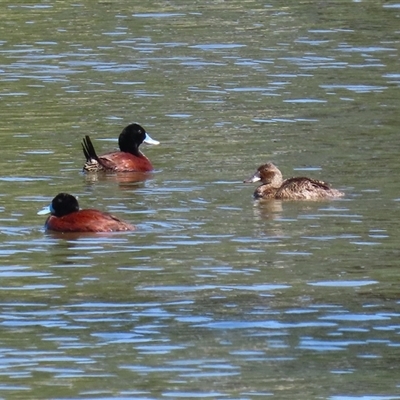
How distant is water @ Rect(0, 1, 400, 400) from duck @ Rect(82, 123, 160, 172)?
0.23 m

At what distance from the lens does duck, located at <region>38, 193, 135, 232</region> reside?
15711mm

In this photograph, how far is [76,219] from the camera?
15.9m

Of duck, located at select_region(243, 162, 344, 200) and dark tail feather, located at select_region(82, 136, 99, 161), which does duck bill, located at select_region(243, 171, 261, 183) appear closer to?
duck, located at select_region(243, 162, 344, 200)

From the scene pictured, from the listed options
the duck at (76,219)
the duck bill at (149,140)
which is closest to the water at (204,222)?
the duck at (76,219)

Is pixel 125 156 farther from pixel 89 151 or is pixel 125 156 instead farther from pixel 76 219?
pixel 76 219

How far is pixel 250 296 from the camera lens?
41.8ft

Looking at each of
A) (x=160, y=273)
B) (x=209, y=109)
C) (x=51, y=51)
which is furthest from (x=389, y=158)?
(x=51, y=51)

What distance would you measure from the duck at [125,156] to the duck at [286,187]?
6.68 feet

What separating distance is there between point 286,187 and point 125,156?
3262 mm

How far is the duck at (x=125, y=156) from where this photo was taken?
19656 mm

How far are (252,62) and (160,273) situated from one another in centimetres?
1583

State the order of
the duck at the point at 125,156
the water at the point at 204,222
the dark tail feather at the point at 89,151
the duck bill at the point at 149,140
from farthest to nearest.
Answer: the duck bill at the point at 149,140, the duck at the point at 125,156, the dark tail feather at the point at 89,151, the water at the point at 204,222

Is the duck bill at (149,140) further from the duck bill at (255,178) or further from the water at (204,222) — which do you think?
the duck bill at (255,178)

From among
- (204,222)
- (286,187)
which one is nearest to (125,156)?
(286,187)
